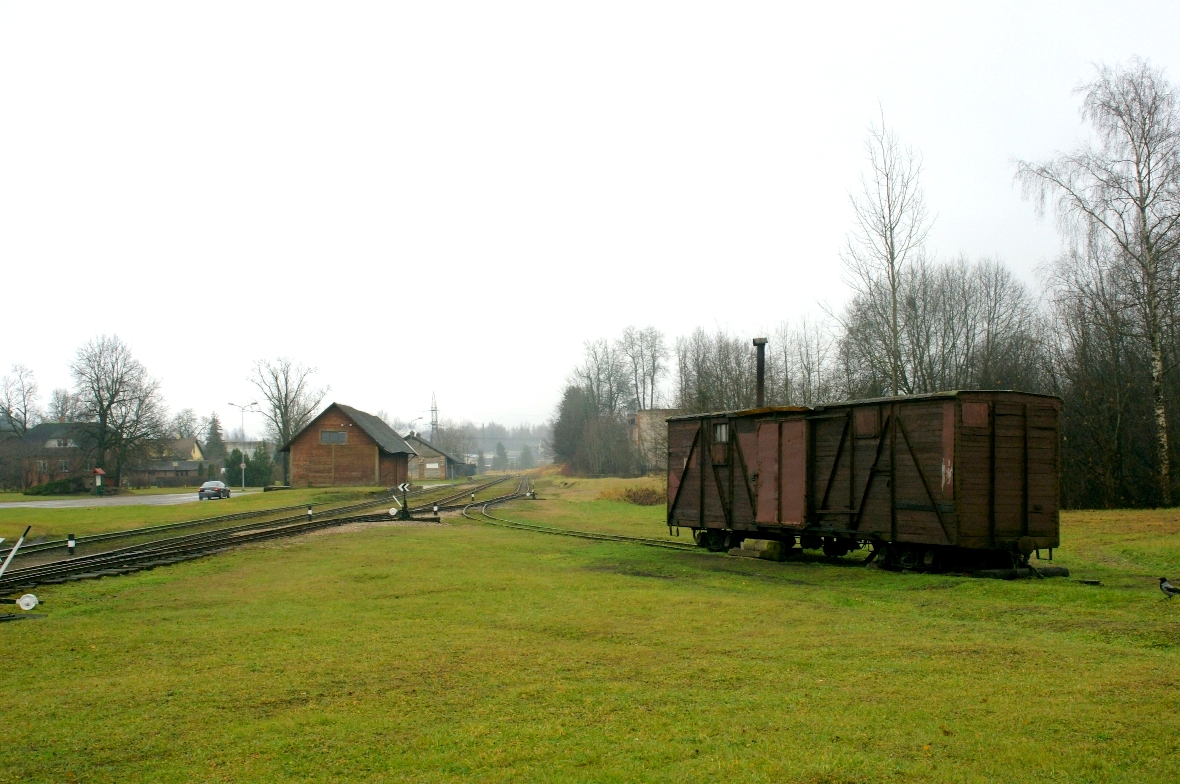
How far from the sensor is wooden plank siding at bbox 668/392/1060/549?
1516cm

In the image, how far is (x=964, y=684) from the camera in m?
7.26

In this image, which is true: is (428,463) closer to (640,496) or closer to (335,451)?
(335,451)

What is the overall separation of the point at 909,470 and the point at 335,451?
5640 centimetres

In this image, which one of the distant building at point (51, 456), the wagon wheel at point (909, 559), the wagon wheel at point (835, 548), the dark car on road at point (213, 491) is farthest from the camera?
the distant building at point (51, 456)

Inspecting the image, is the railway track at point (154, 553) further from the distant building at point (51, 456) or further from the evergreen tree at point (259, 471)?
the evergreen tree at point (259, 471)

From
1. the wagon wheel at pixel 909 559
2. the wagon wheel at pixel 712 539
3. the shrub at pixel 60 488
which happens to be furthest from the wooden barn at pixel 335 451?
the wagon wheel at pixel 909 559

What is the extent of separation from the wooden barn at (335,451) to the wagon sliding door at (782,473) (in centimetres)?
5048

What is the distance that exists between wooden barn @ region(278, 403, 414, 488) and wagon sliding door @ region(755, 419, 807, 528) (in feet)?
166

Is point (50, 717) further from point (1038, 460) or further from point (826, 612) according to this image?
point (1038, 460)

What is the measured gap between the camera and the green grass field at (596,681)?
554 centimetres

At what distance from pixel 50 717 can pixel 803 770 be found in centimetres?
582

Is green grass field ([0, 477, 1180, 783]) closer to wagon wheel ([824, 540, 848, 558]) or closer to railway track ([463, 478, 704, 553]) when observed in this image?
wagon wheel ([824, 540, 848, 558])

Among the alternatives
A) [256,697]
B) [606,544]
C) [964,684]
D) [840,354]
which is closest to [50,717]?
[256,697]

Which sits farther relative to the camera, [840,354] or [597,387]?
[597,387]
